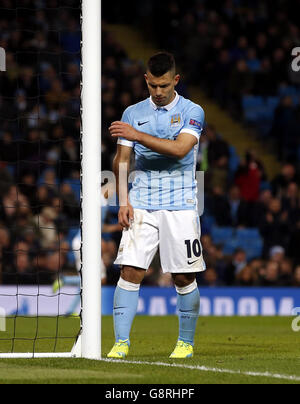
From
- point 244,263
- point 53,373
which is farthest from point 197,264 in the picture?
point 244,263

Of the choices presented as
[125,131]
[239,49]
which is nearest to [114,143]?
[239,49]

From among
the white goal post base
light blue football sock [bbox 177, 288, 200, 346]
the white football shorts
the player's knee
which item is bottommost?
the white goal post base

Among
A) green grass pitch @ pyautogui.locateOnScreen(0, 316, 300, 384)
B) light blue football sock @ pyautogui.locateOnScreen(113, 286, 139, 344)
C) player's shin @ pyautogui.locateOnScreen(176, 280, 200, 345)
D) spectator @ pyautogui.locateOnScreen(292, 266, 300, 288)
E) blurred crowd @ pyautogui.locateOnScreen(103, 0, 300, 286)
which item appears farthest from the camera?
blurred crowd @ pyautogui.locateOnScreen(103, 0, 300, 286)

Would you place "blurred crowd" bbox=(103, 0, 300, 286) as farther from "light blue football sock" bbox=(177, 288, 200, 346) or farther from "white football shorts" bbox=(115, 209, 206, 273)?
"white football shorts" bbox=(115, 209, 206, 273)

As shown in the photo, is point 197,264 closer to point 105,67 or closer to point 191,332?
point 191,332

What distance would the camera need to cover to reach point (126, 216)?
7215 mm

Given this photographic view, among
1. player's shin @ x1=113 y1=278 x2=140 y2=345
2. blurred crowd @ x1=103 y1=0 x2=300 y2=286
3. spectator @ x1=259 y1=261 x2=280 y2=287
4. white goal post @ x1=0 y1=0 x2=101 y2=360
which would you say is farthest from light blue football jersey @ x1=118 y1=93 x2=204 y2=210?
spectator @ x1=259 y1=261 x2=280 y2=287

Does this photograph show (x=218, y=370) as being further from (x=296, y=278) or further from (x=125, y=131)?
(x=296, y=278)

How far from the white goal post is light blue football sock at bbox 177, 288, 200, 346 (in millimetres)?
775

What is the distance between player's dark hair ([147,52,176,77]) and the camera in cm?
709

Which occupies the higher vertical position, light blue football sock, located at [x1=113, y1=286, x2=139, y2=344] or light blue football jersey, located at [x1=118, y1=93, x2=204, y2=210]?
light blue football jersey, located at [x1=118, y1=93, x2=204, y2=210]

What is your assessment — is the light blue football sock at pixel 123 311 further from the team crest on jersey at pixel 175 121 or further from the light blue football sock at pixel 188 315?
the team crest on jersey at pixel 175 121

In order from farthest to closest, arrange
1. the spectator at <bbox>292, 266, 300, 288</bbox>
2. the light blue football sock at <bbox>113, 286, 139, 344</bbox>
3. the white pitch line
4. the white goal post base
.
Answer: the spectator at <bbox>292, 266, 300, 288</bbox>
the light blue football sock at <bbox>113, 286, 139, 344</bbox>
the white goal post base
the white pitch line

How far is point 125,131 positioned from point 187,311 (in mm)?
1447
